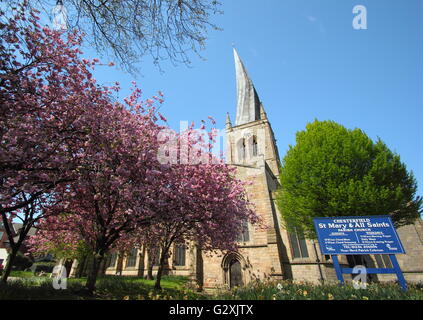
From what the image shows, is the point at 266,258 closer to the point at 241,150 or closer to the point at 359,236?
the point at 359,236

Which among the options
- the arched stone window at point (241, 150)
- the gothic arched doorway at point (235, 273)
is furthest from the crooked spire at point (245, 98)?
the gothic arched doorway at point (235, 273)

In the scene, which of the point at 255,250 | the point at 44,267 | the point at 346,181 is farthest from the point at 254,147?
the point at 44,267

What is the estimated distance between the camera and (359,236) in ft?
29.6

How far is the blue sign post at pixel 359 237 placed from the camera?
8.63 m

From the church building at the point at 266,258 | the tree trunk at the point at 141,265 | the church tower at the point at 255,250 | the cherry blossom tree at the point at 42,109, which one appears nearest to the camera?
the cherry blossom tree at the point at 42,109

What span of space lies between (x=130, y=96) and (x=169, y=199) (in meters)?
5.76

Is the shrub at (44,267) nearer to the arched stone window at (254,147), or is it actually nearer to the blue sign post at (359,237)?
the blue sign post at (359,237)

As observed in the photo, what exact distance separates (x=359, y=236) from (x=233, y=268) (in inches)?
589

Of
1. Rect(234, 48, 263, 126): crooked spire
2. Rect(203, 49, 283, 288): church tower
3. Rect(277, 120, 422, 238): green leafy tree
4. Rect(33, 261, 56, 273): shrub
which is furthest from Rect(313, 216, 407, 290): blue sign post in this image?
Rect(33, 261, 56, 273): shrub

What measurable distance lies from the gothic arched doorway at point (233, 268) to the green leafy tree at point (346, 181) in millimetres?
7279
